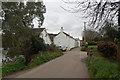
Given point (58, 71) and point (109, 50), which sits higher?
point (109, 50)

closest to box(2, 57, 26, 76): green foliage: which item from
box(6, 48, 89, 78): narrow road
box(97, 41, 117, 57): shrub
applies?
box(6, 48, 89, 78): narrow road

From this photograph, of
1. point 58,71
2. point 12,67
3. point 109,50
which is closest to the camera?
point 58,71

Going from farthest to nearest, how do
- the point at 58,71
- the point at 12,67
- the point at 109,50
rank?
the point at 109,50
the point at 12,67
the point at 58,71

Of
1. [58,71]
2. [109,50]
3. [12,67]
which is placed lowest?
[58,71]

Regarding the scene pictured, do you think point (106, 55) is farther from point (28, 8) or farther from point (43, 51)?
point (28, 8)

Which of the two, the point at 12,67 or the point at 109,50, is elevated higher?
the point at 109,50

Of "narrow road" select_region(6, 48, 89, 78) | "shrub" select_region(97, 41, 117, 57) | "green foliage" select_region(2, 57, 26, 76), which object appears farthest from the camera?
"shrub" select_region(97, 41, 117, 57)

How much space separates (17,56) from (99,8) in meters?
9.99

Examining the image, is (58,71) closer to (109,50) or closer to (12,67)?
(12,67)

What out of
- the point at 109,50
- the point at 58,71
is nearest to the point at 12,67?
the point at 58,71

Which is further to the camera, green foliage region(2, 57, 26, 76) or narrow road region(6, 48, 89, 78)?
green foliage region(2, 57, 26, 76)

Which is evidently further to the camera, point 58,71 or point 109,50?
point 109,50

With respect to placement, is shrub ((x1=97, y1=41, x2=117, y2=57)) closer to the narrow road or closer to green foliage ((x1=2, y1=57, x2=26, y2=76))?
the narrow road

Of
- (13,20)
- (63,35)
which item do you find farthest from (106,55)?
(63,35)
